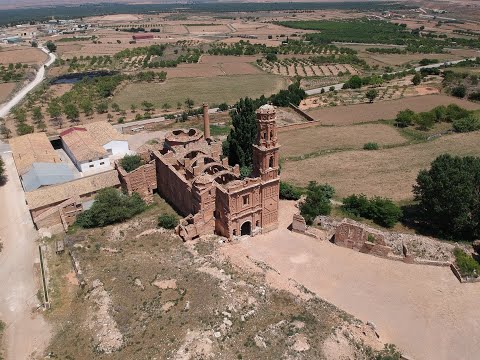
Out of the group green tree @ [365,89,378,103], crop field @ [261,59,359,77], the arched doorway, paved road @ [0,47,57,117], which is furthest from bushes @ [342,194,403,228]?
crop field @ [261,59,359,77]

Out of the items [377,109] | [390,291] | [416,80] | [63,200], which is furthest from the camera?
[416,80]

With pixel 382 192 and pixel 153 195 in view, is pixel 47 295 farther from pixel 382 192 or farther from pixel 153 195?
pixel 382 192

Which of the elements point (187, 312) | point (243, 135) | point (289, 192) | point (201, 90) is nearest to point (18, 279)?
point (187, 312)

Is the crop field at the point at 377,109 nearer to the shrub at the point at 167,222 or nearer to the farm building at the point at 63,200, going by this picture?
the shrub at the point at 167,222

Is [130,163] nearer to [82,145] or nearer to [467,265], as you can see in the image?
[82,145]

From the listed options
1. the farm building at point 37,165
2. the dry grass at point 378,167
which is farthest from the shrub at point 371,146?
the farm building at point 37,165

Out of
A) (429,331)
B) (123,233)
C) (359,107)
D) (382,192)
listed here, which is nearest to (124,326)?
(123,233)
